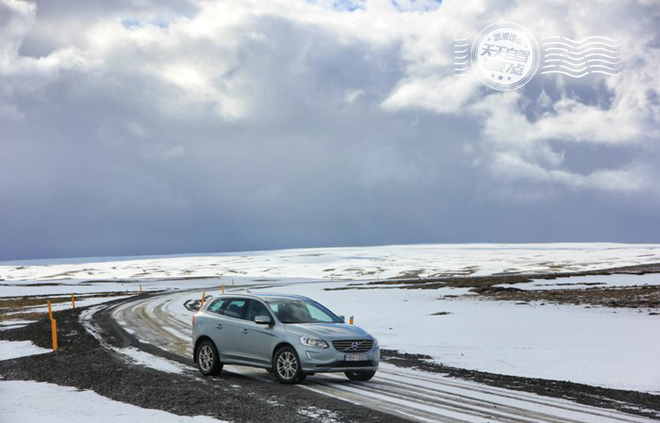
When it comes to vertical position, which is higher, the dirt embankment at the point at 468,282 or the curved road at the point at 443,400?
the dirt embankment at the point at 468,282

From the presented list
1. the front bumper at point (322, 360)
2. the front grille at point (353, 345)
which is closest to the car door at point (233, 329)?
the front bumper at point (322, 360)

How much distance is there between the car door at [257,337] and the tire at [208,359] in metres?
0.89

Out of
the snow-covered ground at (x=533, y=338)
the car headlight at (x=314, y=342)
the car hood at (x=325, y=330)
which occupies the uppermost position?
the car hood at (x=325, y=330)

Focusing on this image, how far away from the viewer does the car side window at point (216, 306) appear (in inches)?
594

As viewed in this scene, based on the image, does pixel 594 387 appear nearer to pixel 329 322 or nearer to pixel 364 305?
pixel 329 322

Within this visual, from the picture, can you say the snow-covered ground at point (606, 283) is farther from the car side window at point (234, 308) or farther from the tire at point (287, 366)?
the tire at point (287, 366)

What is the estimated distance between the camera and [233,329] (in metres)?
14.3

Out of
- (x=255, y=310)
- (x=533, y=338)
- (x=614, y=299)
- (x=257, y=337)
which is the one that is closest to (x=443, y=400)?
(x=257, y=337)

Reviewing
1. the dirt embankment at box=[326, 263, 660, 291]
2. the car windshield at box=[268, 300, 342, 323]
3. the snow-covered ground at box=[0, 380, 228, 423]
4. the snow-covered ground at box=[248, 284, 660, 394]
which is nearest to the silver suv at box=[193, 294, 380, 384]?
the car windshield at box=[268, 300, 342, 323]

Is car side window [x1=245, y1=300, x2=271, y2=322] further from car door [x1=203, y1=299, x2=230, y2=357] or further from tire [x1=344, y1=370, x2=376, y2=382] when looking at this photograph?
tire [x1=344, y1=370, x2=376, y2=382]

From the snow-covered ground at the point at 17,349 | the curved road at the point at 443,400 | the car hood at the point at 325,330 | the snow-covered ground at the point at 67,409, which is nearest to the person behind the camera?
the curved road at the point at 443,400

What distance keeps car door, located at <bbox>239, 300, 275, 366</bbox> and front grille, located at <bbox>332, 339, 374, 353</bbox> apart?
146cm

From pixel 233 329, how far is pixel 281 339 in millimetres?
1530

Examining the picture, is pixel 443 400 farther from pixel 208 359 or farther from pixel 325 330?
pixel 208 359
